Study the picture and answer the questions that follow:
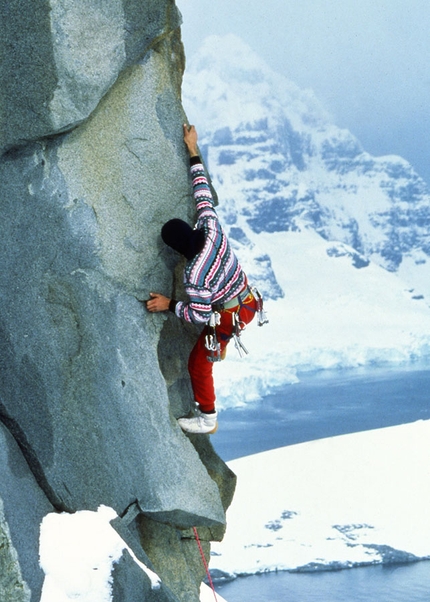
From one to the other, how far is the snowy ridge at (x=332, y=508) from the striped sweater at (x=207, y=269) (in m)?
9.81

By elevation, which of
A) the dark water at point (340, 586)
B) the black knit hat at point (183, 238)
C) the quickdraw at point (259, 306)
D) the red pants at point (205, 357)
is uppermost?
the black knit hat at point (183, 238)

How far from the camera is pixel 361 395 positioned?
93.3ft

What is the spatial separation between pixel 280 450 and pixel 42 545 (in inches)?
559

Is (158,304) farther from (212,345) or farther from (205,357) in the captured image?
(205,357)

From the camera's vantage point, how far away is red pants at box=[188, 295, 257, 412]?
429cm

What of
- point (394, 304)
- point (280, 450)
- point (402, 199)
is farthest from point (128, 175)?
point (402, 199)

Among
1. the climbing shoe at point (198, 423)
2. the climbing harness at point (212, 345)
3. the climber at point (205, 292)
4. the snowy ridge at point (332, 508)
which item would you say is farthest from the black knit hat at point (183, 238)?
the snowy ridge at point (332, 508)

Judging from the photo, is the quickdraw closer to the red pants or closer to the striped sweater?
the red pants

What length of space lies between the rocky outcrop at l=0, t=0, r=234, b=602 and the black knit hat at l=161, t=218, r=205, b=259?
0.60 feet

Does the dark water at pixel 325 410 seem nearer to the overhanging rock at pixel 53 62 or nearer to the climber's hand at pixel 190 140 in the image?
the climber's hand at pixel 190 140

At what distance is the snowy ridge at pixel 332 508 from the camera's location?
12922 millimetres

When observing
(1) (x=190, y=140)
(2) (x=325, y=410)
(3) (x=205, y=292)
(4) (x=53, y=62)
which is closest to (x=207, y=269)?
(3) (x=205, y=292)

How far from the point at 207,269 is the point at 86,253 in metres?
0.64

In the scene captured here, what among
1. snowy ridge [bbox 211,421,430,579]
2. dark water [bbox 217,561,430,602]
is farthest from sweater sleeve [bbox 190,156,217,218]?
snowy ridge [bbox 211,421,430,579]
